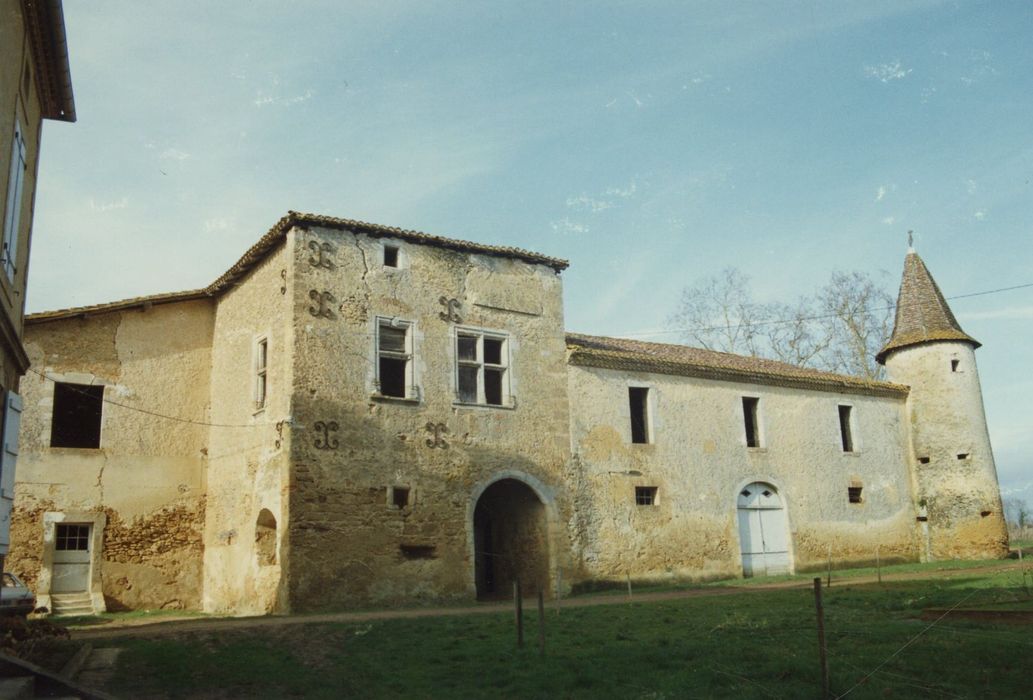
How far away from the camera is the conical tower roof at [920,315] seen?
85.6 ft

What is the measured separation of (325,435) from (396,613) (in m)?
3.61

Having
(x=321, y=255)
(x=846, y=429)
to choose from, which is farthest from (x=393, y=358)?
(x=846, y=429)

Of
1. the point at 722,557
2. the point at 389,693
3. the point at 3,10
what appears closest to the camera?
the point at 389,693

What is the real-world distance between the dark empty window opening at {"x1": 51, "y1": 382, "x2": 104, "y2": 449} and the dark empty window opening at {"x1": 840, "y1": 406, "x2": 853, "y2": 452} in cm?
1893

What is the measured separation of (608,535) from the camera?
64.6ft

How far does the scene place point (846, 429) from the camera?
2522 cm

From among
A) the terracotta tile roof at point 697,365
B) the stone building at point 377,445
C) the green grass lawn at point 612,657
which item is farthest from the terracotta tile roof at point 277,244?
the green grass lawn at point 612,657

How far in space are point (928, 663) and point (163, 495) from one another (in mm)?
15631

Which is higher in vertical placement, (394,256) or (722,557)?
(394,256)

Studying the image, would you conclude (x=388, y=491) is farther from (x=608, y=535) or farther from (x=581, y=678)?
(x=581, y=678)

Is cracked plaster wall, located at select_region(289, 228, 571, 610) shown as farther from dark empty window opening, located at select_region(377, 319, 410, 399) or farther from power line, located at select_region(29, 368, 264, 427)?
power line, located at select_region(29, 368, 264, 427)

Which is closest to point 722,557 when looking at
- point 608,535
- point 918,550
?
point 608,535

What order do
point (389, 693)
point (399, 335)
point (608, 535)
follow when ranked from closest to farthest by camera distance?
1. point (389, 693)
2. point (399, 335)
3. point (608, 535)

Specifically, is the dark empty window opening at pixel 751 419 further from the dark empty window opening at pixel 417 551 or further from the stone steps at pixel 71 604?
the stone steps at pixel 71 604
